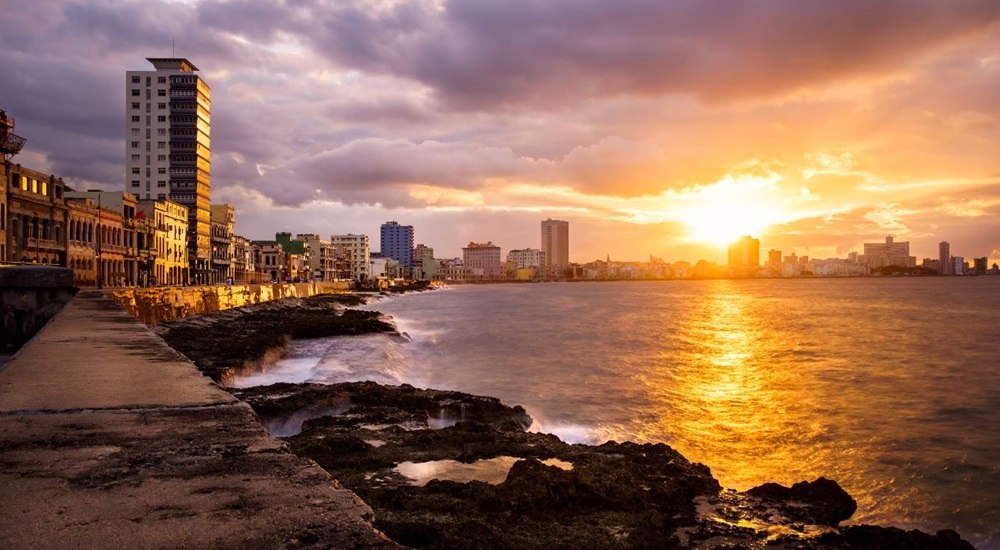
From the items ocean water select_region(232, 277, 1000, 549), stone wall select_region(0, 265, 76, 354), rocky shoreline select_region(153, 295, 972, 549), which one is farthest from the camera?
stone wall select_region(0, 265, 76, 354)

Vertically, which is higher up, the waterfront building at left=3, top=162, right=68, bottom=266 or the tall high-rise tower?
the tall high-rise tower

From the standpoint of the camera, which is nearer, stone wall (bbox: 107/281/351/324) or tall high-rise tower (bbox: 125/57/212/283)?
stone wall (bbox: 107/281/351/324)

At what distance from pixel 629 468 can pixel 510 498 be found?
10.6 ft

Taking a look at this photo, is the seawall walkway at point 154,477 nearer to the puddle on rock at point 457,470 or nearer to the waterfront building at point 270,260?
the puddle on rock at point 457,470

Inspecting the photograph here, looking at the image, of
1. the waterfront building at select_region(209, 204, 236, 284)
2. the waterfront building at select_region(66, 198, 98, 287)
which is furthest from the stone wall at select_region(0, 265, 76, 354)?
the waterfront building at select_region(209, 204, 236, 284)

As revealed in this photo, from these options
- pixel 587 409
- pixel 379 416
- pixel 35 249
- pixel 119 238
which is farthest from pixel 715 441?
pixel 119 238

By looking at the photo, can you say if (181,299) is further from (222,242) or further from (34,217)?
(222,242)

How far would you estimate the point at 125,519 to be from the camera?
3.19 m

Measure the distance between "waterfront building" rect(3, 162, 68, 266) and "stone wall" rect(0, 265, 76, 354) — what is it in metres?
32.3

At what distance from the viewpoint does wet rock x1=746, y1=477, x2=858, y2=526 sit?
9891mm

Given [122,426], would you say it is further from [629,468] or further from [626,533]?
[629,468]

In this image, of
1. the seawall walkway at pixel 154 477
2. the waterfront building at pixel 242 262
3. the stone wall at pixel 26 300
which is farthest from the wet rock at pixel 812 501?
the waterfront building at pixel 242 262

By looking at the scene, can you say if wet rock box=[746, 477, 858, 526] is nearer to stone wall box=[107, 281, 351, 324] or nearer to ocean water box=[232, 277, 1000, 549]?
ocean water box=[232, 277, 1000, 549]

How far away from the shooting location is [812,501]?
10438 millimetres
